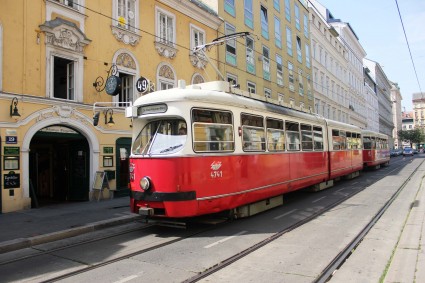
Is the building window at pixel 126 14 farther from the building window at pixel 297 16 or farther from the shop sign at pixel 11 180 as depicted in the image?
the building window at pixel 297 16

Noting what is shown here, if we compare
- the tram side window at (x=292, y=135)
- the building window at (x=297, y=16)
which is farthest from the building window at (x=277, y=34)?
the tram side window at (x=292, y=135)

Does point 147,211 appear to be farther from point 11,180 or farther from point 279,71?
point 279,71

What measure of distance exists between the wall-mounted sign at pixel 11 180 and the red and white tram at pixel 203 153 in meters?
4.79

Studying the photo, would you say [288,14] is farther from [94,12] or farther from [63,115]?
[63,115]

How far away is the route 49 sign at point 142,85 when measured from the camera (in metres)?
14.0

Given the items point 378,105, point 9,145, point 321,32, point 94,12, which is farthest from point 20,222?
point 378,105

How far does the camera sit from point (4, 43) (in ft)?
36.6

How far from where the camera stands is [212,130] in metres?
8.46

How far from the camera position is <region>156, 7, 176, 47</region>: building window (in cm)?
1700

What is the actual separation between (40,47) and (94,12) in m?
2.86

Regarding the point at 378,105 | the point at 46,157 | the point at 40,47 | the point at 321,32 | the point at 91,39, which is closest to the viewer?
the point at 40,47

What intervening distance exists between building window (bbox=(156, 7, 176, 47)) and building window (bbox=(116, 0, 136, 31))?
1413mm

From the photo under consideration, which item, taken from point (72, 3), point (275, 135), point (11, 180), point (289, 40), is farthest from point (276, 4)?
point (11, 180)

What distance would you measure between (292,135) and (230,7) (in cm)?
1407
